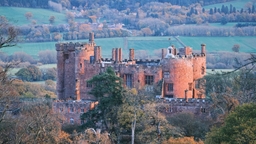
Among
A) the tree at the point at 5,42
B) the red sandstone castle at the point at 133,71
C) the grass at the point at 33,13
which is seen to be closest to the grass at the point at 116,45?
the grass at the point at 33,13

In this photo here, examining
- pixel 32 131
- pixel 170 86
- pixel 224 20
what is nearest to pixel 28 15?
pixel 224 20

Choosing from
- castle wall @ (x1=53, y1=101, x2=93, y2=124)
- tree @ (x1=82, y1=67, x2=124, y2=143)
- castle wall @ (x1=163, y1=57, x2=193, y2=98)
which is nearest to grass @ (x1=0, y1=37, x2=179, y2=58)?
castle wall @ (x1=163, y1=57, x2=193, y2=98)

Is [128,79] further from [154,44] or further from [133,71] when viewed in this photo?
[154,44]

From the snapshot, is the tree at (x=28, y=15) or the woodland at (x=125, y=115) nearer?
the woodland at (x=125, y=115)

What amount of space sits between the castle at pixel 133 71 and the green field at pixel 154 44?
45.6 metres

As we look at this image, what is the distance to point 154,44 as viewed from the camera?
11594 centimetres

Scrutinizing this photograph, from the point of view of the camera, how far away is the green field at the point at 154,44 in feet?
370

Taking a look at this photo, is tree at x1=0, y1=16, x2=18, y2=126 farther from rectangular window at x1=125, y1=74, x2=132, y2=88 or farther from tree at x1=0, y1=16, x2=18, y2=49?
rectangular window at x1=125, y1=74, x2=132, y2=88

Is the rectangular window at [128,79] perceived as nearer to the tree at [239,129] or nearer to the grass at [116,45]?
the tree at [239,129]

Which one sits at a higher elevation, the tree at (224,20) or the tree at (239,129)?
the tree at (224,20)

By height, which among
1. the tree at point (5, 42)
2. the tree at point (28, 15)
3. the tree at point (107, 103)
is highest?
the tree at point (28, 15)

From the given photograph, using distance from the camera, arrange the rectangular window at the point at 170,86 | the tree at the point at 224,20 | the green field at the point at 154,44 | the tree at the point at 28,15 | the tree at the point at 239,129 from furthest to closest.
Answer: the tree at the point at 28,15
the tree at the point at 224,20
the green field at the point at 154,44
the rectangular window at the point at 170,86
the tree at the point at 239,129

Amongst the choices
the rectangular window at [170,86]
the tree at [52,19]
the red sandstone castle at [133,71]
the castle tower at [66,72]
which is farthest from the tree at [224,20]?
the rectangular window at [170,86]

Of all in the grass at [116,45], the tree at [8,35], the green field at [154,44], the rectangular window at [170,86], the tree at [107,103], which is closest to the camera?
the tree at [8,35]
